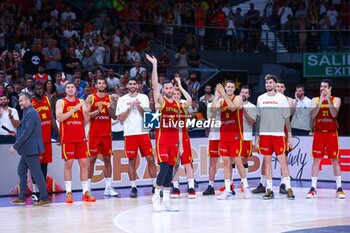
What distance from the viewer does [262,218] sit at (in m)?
10.9

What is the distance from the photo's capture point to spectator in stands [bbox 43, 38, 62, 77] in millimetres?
17652

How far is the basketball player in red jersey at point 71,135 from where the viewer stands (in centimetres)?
1274

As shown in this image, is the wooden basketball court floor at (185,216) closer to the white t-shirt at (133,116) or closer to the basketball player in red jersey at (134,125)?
the basketball player in red jersey at (134,125)

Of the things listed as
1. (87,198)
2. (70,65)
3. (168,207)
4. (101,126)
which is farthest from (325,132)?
(70,65)

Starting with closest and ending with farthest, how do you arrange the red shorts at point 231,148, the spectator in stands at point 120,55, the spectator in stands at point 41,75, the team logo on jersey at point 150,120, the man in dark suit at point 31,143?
the man in dark suit at point 31,143
the red shorts at point 231,148
the team logo on jersey at point 150,120
the spectator in stands at point 41,75
the spectator in stands at point 120,55

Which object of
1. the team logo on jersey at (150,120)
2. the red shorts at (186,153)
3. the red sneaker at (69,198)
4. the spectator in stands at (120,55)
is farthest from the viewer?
the spectator in stands at (120,55)

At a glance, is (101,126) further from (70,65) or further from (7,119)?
(70,65)

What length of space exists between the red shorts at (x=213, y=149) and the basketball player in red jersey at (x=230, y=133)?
0.58 metres

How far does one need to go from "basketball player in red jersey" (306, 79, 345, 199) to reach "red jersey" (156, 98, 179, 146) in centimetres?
274

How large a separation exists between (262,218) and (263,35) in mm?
13764

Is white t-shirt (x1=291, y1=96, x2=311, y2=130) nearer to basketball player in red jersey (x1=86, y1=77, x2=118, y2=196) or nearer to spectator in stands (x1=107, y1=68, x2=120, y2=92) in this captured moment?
spectator in stands (x1=107, y1=68, x2=120, y2=92)

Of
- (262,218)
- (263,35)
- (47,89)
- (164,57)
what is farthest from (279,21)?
(262,218)

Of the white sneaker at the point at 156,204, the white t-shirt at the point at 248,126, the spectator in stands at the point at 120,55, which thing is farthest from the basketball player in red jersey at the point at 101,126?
the spectator in stands at the point at 120,55

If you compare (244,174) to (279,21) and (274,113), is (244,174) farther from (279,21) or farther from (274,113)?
(279,21)
